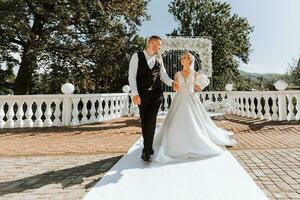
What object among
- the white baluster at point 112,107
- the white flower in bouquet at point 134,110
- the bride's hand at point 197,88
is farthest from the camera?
the white flower in bouquet at point 134,110

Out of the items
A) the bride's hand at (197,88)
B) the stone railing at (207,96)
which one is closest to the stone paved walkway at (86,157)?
the bride's hand at (197,88)

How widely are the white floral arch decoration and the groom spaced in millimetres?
9939

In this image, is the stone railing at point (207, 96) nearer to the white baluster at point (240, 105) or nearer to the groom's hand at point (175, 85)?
the white baluster at point (240, 105)

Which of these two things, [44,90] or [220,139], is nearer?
[220,139]

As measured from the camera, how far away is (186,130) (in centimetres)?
438

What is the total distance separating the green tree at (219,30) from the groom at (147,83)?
26.9 metres

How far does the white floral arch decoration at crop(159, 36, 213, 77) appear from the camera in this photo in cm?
1405

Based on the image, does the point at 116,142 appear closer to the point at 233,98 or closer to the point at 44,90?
the point at 233,98

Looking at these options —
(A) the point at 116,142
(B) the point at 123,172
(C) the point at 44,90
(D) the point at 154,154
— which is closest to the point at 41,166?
(B) the point at 123,172

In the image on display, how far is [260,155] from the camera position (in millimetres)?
4578

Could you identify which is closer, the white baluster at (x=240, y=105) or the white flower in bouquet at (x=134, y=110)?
the white baluster at (x=240, y=105)

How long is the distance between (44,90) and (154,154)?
727 inches

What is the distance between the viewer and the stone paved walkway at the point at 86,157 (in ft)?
10.3

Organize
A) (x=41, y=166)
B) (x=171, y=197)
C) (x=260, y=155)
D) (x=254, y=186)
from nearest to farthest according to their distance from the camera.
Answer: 1. (x=171, y=197)
2. (x=254, y=186)
3. (x=41, y=166)
4. (x=260, y=155)
